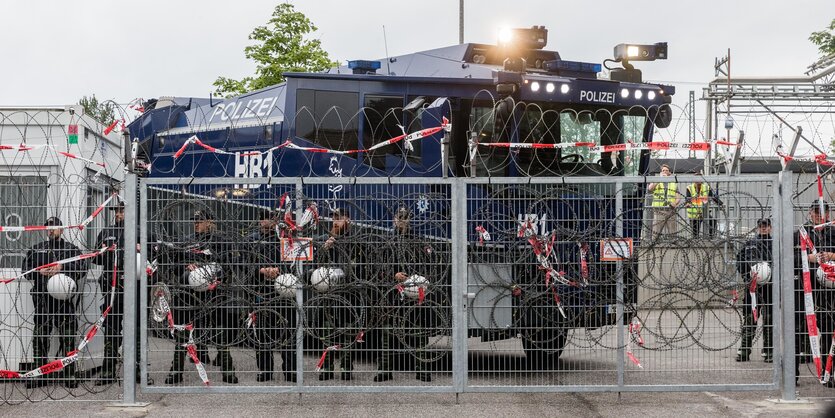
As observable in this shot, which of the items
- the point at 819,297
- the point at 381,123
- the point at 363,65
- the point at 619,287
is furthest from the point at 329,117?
the point at 819,297

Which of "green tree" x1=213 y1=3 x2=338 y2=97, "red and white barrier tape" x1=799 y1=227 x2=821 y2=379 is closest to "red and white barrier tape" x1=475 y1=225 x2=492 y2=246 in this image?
"red and white barrier tape" x1=799 y1=227 x2=821 y2=379

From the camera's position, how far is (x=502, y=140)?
10.5 m

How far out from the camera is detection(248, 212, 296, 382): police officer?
847 cm

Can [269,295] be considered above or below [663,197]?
below

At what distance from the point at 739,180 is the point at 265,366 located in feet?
16.1

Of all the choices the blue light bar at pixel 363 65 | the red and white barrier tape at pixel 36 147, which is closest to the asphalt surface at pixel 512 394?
the red and white barrier tape at pixel 36 147

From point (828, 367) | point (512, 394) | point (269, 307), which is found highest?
point (269, 307)

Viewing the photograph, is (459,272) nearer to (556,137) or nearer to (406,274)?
(406,274)

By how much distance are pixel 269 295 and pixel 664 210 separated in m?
3.86

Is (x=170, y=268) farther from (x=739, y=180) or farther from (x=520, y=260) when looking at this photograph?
(x=739, y=180)

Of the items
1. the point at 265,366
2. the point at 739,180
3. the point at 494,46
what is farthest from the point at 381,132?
the point at 739,180

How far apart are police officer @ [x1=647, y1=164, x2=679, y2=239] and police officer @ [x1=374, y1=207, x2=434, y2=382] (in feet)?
6.91

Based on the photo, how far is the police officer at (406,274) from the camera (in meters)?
8.48

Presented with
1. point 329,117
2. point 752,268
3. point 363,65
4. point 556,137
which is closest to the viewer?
point 752,268
